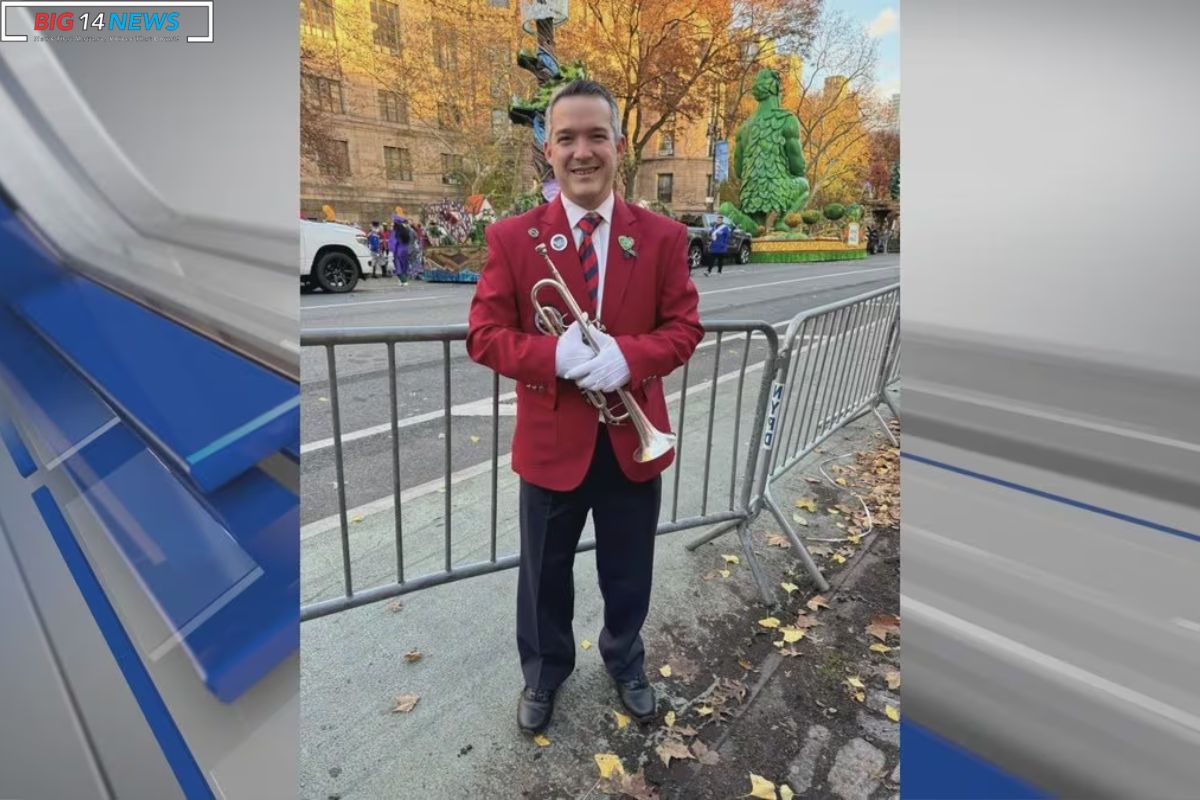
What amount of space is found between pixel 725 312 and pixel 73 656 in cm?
988

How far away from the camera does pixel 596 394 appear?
1695 mm

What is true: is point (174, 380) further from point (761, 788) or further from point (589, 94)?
point (761, 788)

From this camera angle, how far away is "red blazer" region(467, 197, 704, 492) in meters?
1.60

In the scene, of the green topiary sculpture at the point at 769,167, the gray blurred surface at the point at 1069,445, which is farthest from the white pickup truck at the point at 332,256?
the green topiary sculpture at the point at 769,167

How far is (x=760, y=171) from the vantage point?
92.5 feet

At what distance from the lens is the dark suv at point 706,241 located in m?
19.9

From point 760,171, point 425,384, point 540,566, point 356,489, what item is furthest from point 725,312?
point 760,171

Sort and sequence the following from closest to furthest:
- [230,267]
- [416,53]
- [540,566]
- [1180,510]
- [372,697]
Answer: [1180,510], [230,267], [540,566], [372,697], [416,53]

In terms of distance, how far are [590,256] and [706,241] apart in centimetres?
1947

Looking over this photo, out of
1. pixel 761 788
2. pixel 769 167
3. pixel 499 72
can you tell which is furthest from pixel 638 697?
pixel 769 167

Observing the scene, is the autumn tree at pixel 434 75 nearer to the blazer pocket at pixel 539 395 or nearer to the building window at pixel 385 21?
the building window at pixel 385 21

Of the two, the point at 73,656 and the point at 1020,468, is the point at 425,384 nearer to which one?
the point at 73,656

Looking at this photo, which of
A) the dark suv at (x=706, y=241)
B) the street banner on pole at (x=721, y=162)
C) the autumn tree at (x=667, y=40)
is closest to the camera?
the autumn tree at (x=667, y=40)

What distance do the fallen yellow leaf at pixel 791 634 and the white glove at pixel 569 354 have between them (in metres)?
1.60
